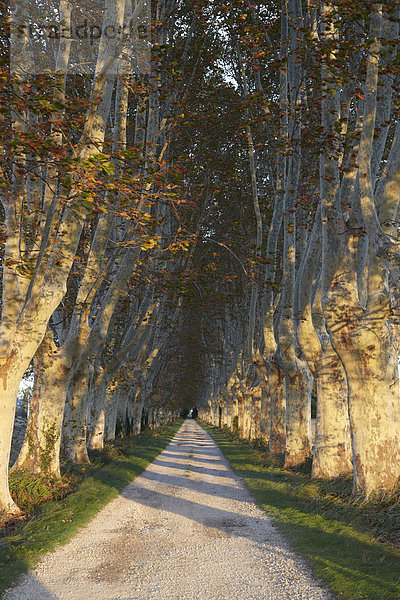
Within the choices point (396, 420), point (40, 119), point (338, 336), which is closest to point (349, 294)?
point (338, 336)

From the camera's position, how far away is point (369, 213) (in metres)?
8.05

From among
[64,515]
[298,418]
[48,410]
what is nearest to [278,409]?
[298,418]

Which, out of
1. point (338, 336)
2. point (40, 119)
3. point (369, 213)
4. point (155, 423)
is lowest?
point (155, 423)

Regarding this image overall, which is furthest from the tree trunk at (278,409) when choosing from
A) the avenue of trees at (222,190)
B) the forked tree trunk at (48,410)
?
the forked tree trunk at (48,410)

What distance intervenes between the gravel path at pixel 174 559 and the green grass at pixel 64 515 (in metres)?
0.18

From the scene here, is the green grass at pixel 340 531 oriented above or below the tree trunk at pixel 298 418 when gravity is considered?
below

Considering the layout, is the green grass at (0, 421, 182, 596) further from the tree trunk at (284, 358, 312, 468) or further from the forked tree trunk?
the tree trunk at (284, 358, 312, 468)

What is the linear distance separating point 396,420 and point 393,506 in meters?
1.47

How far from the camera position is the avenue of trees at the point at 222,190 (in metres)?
7.76

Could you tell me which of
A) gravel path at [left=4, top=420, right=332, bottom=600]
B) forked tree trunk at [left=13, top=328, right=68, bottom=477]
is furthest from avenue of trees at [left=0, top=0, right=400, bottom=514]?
gravel path at [left=4, top=420, right=332, bottom=600]

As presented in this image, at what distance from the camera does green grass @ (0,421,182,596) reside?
606 cm

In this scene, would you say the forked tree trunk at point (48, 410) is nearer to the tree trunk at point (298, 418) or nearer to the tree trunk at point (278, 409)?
the tree trunk at point (298, 418)

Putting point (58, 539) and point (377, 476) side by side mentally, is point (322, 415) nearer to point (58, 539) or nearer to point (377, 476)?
point (377, 476)

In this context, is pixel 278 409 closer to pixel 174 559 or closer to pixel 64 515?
pixel 64 515
